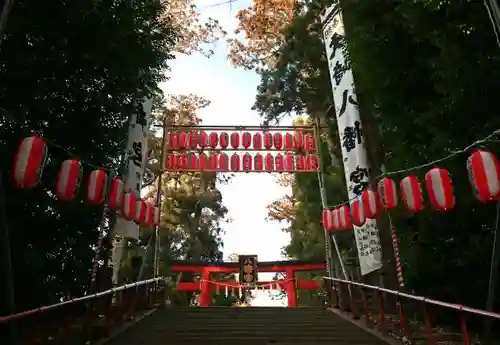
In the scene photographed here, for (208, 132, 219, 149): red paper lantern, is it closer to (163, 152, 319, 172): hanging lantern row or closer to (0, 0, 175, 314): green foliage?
(163, 152, 319, 172): hanging lantern row

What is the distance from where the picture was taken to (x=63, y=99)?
23.1 ft

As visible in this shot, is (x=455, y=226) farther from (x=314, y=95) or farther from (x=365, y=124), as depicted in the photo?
(x=314, y=95)

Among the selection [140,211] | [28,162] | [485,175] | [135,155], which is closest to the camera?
[485,175]

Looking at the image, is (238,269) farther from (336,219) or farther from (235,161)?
(336,219)

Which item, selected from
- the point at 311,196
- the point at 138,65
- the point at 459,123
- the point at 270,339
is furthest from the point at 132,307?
the point at 311,196

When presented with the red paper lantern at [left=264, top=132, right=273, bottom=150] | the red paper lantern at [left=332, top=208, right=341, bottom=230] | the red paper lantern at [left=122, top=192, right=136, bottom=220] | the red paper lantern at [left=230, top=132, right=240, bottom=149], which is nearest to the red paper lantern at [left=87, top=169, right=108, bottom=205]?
the red paper lantern at [left=122, top=192, right=136, bottom=220]

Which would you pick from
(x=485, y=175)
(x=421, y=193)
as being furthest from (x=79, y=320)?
(x=485, y=175)

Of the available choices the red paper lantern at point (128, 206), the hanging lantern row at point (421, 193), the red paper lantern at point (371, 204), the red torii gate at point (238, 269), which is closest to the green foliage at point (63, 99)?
the red paper lantern at point (128, 206)

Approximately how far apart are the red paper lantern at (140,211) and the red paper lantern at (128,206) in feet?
0.73

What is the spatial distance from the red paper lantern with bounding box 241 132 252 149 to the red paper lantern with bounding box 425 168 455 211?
798cm

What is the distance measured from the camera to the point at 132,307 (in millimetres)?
8922

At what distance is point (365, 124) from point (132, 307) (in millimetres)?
6047

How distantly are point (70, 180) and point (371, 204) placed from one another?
202 inches

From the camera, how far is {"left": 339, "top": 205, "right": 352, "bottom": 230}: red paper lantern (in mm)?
10328
